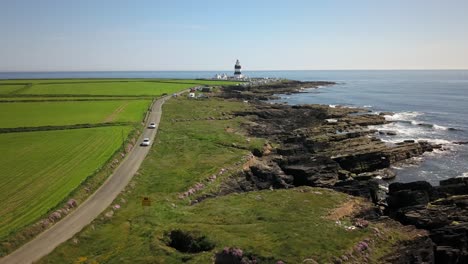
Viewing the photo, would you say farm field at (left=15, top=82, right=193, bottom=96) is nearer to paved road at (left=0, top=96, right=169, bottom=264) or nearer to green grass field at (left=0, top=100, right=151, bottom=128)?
green grass field at (left=0, top=100, right=151, bottom=128)

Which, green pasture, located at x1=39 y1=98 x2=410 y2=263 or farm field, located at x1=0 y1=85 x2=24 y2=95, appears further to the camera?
farm field, located at x1=0 y1=85 x2=24 y2=95

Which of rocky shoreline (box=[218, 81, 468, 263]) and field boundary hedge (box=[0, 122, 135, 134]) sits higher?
field boundary hedge (box=[0, 122, 135, 134])

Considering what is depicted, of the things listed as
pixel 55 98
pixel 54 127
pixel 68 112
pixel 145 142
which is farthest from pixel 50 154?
pixel 55 98

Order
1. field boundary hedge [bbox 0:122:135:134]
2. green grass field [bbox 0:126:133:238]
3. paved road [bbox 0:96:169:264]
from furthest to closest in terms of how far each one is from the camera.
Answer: field boundary hedge [bbox 0:122:135:134], green grass field [bbox 0:126:133:238], paved road [bbox 0:96:169:264]

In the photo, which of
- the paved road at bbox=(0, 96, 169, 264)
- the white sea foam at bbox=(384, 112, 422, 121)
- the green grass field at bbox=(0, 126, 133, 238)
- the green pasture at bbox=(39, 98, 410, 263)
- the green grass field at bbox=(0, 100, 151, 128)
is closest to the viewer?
the green pasture at bbox=(39, 98, 410, 263)

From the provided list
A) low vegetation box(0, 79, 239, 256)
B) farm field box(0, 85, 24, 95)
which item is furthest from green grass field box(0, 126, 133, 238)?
farm field box(0, 85, 24, 95)

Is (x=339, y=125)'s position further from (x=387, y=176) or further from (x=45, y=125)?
(x=45, y=125)
